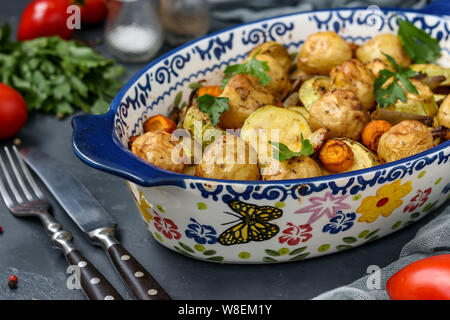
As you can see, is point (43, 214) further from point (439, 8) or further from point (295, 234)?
point (439, 8)

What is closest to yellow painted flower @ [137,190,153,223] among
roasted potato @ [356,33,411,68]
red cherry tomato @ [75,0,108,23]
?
roasted potato @ [356,33,411,68]

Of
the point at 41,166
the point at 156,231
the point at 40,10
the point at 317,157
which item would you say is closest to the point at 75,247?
the point at 156,231

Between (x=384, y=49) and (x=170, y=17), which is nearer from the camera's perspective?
(x=384, y=49)

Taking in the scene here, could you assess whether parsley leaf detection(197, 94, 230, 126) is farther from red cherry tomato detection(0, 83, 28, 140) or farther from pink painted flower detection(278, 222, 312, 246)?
red cherry tomato detection(0, 83, 28, 140)

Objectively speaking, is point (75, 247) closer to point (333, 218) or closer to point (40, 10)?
point (333, 218)

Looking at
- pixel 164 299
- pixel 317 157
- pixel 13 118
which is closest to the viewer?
pixel 164 299

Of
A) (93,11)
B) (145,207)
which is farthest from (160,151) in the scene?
(93,11)
